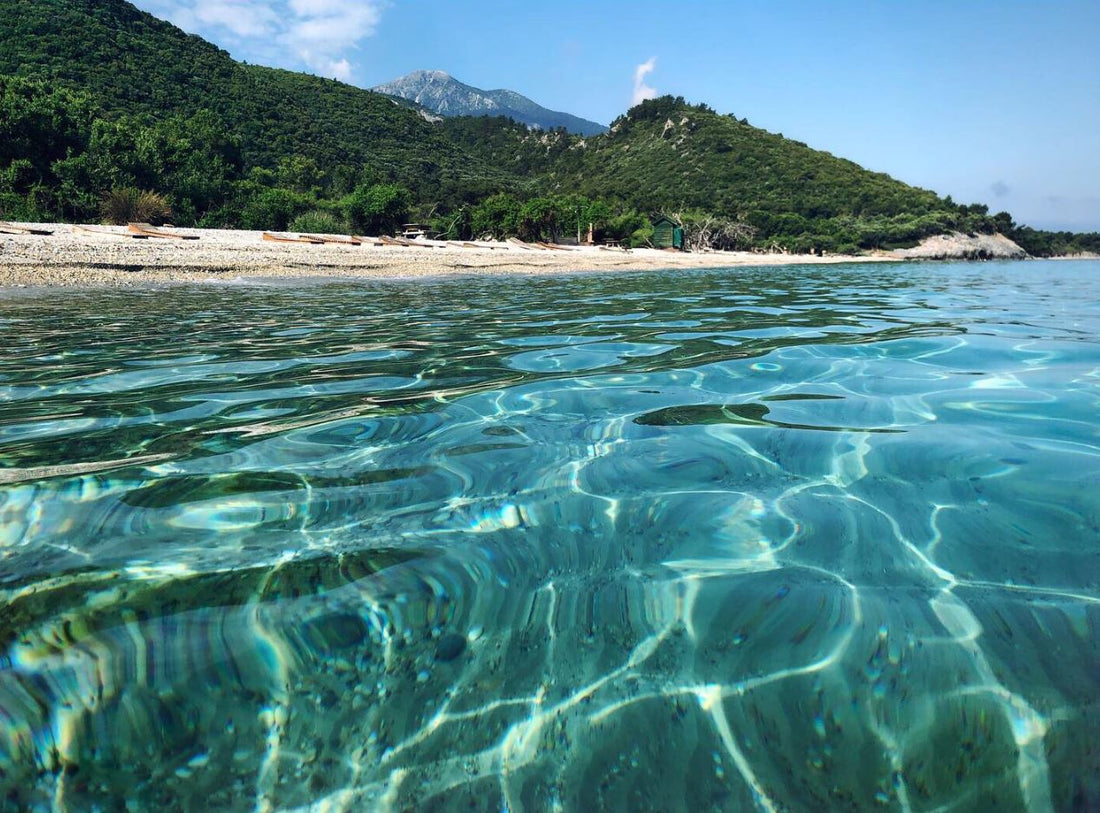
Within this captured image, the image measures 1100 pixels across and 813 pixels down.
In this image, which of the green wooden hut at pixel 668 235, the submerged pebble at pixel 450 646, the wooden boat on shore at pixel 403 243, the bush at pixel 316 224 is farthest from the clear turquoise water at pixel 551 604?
the green wooden hut at pixel 668 235

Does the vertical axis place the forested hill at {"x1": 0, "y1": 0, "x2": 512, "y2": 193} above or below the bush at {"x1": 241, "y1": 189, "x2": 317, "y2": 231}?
above

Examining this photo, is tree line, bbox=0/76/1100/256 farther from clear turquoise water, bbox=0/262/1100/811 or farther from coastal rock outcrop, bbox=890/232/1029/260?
clear turquoise water, bbox=0/262/1100/811

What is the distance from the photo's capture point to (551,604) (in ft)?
4.82

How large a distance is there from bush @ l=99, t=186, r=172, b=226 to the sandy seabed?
4469mm

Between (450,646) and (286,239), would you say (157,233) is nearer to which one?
(286,239)

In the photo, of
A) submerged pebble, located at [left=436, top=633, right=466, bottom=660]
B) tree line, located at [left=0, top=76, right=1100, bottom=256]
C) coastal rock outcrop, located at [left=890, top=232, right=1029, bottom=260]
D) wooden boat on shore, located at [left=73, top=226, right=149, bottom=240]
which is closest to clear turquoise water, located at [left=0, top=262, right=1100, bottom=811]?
submerged pebble, located at [left=436, top=633, right=466, bottom=660]

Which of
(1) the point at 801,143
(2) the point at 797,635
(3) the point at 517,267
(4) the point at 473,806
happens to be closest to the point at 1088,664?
(2) the point at 797,635

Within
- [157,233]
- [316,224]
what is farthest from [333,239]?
[157,233]

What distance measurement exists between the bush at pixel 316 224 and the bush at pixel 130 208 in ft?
18.6

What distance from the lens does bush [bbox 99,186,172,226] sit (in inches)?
961

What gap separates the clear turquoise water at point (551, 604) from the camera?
106cm

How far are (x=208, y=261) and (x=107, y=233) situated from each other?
19.7 ft

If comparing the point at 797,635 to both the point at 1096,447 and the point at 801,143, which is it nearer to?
the point at 1096,447

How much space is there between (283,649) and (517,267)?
22.0 meters
